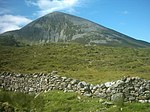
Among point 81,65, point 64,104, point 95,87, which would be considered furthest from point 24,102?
point 81,65

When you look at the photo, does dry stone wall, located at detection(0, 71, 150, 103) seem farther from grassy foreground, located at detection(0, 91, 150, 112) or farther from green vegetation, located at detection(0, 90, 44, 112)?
green vegetation, located at detection(0, 90, 44, 112)

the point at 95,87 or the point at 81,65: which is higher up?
the point at 81,65

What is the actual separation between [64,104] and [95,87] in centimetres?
350

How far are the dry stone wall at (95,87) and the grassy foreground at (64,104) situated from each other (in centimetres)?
122

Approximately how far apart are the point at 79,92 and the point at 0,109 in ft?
24.7

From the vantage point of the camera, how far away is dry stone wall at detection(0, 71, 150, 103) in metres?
19.9

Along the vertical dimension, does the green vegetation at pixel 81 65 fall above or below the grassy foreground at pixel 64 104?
above

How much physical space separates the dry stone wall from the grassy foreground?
122cm

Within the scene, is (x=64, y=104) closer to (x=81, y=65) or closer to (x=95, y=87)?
(x=95, y=87)

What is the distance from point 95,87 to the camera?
22.1m

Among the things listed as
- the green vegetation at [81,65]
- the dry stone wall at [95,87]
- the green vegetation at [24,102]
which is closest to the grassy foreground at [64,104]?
the green vegetation at [24,102]

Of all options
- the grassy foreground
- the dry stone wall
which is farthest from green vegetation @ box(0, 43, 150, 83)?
the grassy foreground

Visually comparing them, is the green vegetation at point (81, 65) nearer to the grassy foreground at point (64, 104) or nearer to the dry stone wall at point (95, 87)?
the dry stone wall at point (95, 87)

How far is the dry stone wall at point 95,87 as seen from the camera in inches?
784
